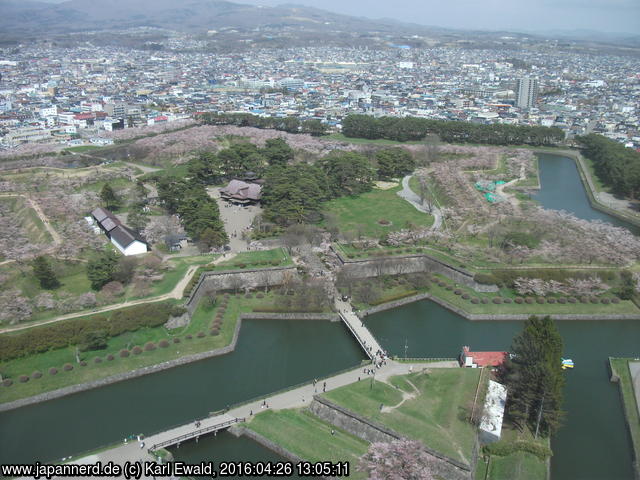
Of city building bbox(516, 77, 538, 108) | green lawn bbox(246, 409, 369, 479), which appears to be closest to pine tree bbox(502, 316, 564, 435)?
green lawn bbox(246, 409, 369, 479)

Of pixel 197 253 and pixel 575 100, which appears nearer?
pixel 197 253

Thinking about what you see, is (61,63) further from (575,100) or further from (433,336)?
(433,336)

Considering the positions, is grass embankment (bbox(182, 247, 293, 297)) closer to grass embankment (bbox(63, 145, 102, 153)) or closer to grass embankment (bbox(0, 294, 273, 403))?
grass embankment (bbox(0, 294, 273, 403))

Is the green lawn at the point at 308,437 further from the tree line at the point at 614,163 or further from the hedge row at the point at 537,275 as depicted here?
the tree line at the point at 614,163

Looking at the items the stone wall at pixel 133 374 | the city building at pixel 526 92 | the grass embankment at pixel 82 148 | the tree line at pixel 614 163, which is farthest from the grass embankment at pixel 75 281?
the city building at pixel 526 92

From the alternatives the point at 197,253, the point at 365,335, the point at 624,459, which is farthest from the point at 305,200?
the point at 624,459

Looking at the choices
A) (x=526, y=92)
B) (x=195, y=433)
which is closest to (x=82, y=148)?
(x=195, y=433)
